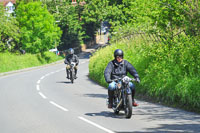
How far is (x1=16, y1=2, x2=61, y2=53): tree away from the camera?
4864 centimetres

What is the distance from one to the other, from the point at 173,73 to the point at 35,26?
123ft

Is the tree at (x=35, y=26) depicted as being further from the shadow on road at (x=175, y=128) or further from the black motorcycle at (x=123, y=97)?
the shadow on road at (x=175, y=128)

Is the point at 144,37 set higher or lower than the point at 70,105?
higher

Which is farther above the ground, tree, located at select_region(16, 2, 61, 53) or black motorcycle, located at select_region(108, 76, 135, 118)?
tree, located at select_region(16, 2, 61, 53)

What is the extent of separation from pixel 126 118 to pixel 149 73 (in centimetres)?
458

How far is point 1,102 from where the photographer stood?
14609 millimetres

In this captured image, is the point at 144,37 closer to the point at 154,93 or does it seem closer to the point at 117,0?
the point at 154,93

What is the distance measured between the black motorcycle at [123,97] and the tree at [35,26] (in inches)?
1544

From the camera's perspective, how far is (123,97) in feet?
32.3

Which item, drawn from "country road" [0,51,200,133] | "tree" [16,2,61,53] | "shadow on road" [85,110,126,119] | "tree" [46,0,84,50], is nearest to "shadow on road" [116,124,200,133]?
"country road" [0,51,200,133]

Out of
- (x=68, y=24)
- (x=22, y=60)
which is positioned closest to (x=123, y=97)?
(x=22, y=60)

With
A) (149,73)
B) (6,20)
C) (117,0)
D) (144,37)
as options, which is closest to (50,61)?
(6,20)

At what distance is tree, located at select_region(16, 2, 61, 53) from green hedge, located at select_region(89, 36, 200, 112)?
113 feet

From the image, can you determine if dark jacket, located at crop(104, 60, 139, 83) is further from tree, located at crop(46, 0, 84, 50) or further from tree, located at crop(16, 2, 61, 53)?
tree, located at crop(46, 0, 84, 50)
